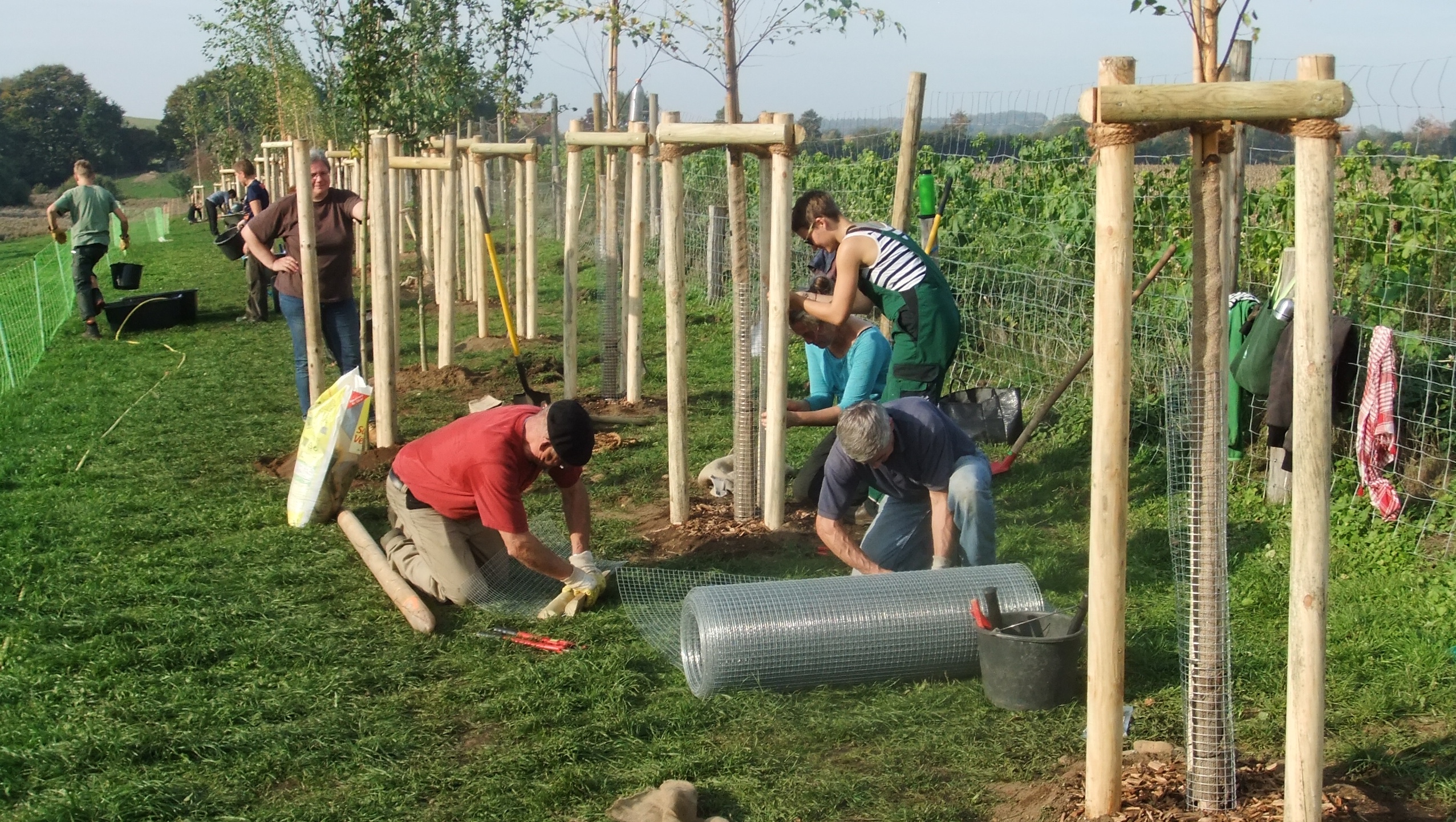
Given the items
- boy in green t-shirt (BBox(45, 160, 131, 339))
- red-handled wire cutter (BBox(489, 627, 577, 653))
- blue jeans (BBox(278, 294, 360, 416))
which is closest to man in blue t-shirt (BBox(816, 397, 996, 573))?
red-handled wire cutter (BBox(489, 627, 577, 653))

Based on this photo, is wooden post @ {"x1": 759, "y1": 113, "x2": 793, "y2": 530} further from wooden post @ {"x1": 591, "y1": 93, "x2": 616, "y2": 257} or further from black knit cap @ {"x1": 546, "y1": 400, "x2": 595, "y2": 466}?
wooden post @ {"x1": 591, "y1": 93, "x2": 616, "y2": 257}

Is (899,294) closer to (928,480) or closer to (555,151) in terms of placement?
(928,480)

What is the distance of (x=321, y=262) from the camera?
8.80 metres

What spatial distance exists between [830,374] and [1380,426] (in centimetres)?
290

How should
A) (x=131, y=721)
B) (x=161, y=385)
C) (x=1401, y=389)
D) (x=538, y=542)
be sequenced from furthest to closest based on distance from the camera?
(x=161, y=385)
(x=1401, y=389)
(x=538, y=542)
(x=131, y=721)

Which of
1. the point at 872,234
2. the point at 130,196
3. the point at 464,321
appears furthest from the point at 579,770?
the point at 130,196

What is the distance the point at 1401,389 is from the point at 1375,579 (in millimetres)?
980

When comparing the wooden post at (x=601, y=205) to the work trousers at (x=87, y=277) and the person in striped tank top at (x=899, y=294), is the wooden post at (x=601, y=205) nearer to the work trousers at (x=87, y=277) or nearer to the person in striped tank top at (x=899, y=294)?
the person in striped tank top at (x=899, y=294)

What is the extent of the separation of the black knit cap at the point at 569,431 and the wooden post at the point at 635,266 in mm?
3042

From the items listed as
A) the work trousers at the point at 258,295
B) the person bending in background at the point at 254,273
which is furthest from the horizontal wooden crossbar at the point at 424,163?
the work trousers at the point at 258,295

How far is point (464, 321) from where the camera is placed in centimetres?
1489

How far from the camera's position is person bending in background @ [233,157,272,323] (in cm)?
1545

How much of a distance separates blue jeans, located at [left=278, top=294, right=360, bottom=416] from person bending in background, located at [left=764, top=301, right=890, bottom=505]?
134 inches

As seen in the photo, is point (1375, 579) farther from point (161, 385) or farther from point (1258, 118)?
point (161, 385)
